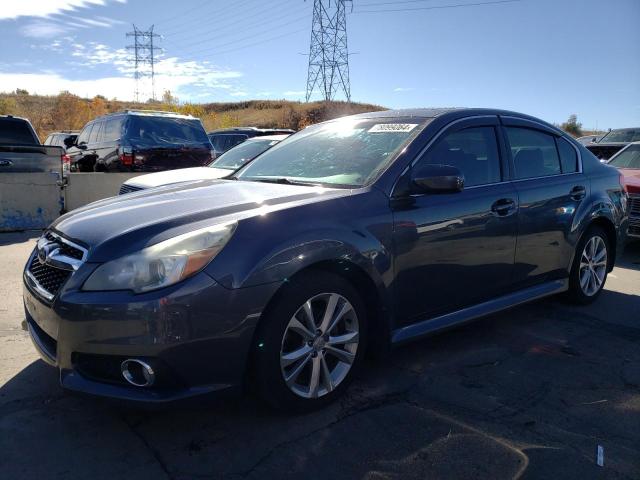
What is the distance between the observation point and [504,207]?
13.1 ft

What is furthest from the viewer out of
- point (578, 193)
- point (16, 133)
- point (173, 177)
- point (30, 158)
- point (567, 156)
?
point (16, 133)

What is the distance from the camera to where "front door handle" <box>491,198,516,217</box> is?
3.92 meters

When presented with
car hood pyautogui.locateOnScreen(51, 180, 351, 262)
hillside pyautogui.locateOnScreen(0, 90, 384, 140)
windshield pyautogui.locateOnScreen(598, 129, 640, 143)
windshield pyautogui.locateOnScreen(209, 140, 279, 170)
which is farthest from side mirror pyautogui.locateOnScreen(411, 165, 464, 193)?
hillside pyautogui.locateOnScreen(0, 90, 384, 140)

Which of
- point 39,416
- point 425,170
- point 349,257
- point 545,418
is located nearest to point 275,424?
point 349,257

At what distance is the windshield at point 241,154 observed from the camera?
873 cm

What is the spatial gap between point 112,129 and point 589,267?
30.2 feet

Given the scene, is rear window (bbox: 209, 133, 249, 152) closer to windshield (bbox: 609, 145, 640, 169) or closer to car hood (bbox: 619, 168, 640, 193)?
windshield (bbox: 609, 145, 640, 169)

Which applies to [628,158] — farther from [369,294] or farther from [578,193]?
[369,294]

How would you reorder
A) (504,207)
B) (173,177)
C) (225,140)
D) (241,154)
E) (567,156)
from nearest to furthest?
1. (504,207)
2. (567,156)
3. (173,177)
4. (241,154)
5. (225,140)

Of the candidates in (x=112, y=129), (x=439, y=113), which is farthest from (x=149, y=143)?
(x=439, y=113)

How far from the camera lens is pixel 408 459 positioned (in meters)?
2.66

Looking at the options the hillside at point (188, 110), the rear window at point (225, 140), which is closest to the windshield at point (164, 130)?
the rear window at point (225, 140)

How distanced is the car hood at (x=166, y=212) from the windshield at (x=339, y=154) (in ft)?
0.75

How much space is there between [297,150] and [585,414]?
2.62 m
